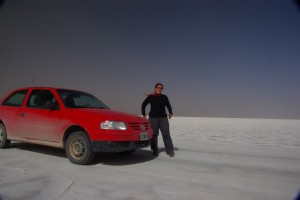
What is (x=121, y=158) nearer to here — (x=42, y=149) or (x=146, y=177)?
(x=146, y=177)

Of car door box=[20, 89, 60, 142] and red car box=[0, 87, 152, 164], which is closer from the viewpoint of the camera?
red car box=[0, 87, 152, 164]

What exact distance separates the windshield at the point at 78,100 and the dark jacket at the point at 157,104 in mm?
1205

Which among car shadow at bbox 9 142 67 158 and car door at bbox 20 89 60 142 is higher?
car door at bbox 20 89 60 142

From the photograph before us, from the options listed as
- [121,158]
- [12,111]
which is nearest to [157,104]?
[121,158]

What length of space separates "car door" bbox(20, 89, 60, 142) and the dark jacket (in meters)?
2.30

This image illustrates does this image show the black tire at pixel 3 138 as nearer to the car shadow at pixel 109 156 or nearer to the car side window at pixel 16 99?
the car shadow at pixel 109 156

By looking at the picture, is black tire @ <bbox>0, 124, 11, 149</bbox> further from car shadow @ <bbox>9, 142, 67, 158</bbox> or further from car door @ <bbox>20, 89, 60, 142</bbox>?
car door @ <bbox>20, 89, 60, 142</bbox>

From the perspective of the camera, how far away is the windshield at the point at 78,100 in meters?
6.60

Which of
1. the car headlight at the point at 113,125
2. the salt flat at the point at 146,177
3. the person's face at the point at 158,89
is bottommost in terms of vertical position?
the salt flat at the point at 146,177

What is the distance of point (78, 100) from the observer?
22.7 feet

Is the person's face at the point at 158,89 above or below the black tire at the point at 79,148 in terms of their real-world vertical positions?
above

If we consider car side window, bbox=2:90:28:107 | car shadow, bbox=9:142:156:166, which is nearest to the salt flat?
car shadow, bbox=9:142:156:166

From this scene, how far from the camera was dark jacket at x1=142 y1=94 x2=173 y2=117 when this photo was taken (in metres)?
7.25

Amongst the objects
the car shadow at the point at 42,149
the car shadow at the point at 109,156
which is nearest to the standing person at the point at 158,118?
the car shadow at the point at 109,156
